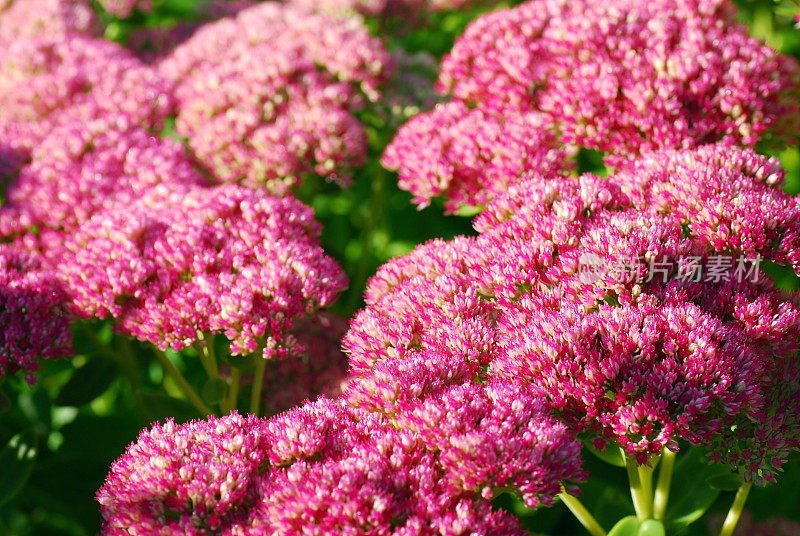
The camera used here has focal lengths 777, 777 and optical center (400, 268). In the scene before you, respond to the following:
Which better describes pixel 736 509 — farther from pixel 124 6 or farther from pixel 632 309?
pixel 124 6

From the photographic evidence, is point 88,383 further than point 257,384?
Yes

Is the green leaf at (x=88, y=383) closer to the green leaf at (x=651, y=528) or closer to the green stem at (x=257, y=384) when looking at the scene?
the green stem at (x=257, y=384)

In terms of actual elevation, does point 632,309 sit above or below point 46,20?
above

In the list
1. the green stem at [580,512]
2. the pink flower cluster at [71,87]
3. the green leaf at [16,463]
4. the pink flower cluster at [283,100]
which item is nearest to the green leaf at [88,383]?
the green leaf at [16,463]

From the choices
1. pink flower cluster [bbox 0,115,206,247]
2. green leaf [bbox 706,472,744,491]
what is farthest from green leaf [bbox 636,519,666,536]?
pink flower cluster [bbox 0,115,206,247]

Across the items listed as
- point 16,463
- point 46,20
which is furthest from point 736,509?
point 46,20

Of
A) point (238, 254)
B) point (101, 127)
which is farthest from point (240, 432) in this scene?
point (101, 127)
